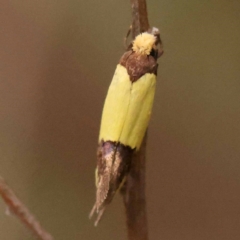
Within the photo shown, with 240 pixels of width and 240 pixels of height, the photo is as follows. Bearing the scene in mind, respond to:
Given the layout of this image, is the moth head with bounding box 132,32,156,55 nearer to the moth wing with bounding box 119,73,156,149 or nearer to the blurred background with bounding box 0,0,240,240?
the moth wing with bounding box 119,73,156,149

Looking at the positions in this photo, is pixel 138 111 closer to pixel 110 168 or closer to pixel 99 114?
pixel 110 168

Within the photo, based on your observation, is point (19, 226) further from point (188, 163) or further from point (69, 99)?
point (188, 163)

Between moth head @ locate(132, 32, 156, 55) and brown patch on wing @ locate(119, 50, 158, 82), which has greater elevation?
moth head @ locate(132, 32, 156, 55)

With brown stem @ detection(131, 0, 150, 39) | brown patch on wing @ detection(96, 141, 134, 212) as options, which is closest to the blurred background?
brown stem @ detection(131, 0, 150, 39)

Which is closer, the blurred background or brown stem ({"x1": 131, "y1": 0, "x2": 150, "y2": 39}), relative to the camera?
brown stem ({"x1": 131, "y1": 0, "x2": 150, "y2": 39})

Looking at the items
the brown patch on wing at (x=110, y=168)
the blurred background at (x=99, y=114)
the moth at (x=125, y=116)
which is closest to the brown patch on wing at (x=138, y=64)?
the moth at (x=125, y=116)

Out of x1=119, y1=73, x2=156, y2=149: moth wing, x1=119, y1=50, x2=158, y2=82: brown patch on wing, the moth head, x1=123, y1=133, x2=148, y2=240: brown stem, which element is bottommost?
x1=123, y1=133, x2=148, y2=240: brown stem
